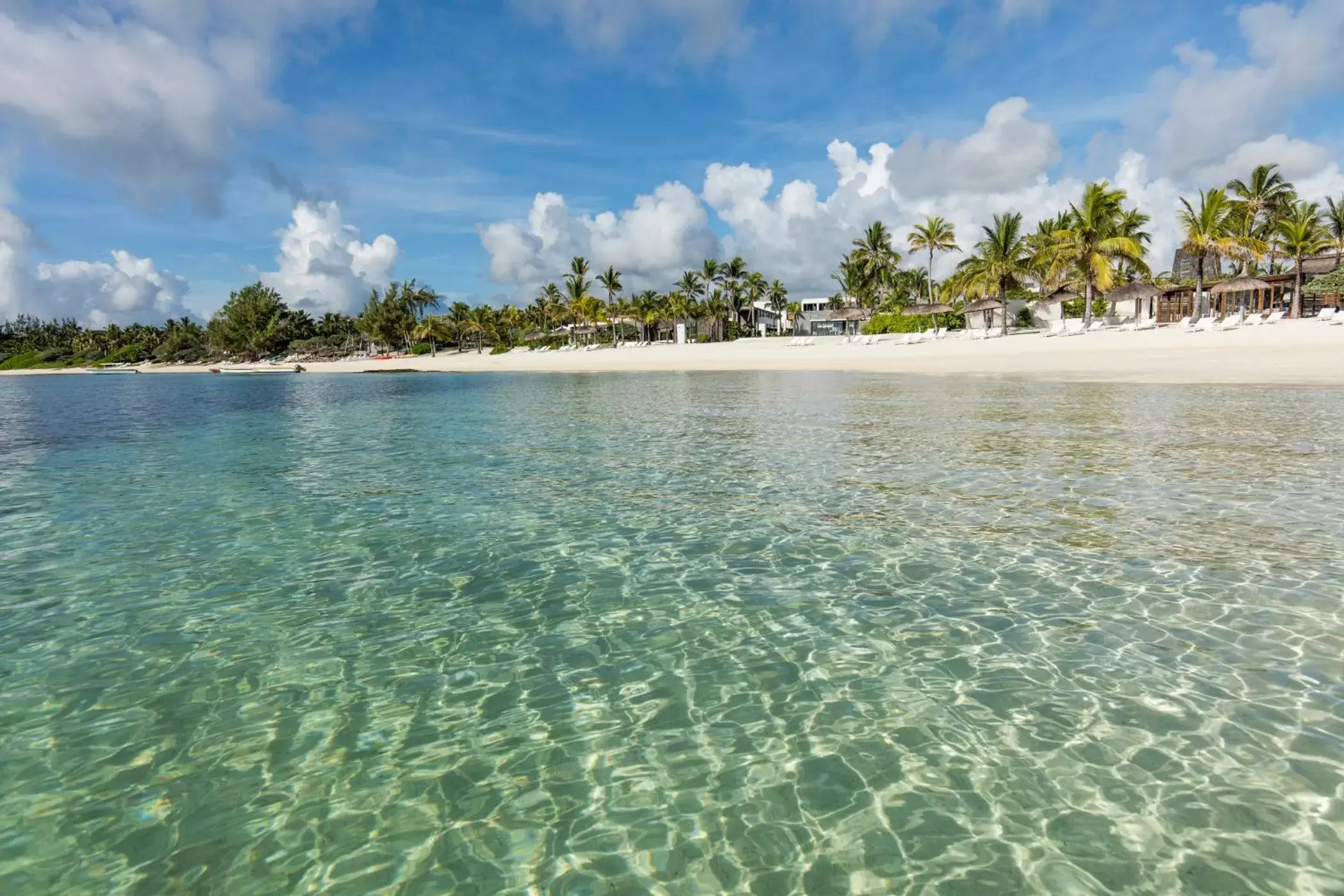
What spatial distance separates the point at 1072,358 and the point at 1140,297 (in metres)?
20.3

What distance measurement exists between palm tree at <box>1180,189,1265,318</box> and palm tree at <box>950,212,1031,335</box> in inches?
404

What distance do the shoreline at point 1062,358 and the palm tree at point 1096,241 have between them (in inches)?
238

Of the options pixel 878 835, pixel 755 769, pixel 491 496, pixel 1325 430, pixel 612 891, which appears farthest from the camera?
pixel 1325 430

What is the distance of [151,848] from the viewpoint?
11.4ft

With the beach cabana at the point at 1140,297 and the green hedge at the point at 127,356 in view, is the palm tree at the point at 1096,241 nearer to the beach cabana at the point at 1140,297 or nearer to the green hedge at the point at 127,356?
the beach cabana at the point at 1140,297

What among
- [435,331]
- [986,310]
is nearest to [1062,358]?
[986,310]

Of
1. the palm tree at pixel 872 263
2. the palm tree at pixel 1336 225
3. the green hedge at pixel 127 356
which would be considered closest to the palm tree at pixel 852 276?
the palm tree at pixel 872 263

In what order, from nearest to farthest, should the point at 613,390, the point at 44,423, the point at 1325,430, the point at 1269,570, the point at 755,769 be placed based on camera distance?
the point at 755,769, the point at 1269,570, the point at 1325,430, the point at 44,423, the point at 613,390

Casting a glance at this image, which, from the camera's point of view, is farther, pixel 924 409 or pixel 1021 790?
pixel 924 409

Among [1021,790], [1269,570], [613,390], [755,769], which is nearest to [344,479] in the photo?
[755,769]

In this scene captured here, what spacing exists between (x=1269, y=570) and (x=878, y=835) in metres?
5.52

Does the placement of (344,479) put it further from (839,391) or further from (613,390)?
(613,390)

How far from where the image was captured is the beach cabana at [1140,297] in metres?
50.2

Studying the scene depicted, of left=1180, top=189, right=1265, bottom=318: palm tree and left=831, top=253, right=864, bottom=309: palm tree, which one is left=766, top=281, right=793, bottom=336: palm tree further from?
left=1180, top=189, right=1265, bottom=318: palm tree
